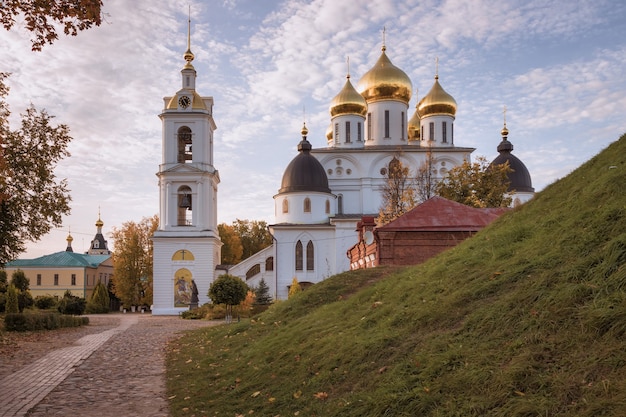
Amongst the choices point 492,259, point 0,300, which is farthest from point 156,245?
point 492,259

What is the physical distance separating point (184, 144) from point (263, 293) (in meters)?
11.8

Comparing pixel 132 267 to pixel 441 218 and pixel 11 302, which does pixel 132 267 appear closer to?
pixel 11 302

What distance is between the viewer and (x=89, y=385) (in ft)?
30.2

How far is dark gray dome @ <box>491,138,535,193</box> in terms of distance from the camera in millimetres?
45684

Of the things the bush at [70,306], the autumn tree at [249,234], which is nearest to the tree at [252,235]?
the autumn tree at [249,234]

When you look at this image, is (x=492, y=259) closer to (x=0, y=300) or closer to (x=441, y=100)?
(x=0, y=300)

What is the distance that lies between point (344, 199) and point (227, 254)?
62.9ft

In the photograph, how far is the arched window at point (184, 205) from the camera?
39.7 metres

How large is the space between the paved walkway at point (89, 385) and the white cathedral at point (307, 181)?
2496 centimetres

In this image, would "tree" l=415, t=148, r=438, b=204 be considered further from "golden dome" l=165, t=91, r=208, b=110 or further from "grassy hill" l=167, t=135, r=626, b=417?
"grassy hill" l=167, t=135, r=626, b=417

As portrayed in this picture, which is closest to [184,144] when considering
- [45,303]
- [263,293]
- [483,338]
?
[263,293]

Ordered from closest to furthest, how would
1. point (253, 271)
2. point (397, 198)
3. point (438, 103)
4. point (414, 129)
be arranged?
point (397, 198) → point (253, 271) → point (438, 103) → point (414, 129)

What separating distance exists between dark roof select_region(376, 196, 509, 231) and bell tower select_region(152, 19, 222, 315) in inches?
881

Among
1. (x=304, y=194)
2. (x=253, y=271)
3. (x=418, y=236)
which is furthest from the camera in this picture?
(x=253, y=271)
